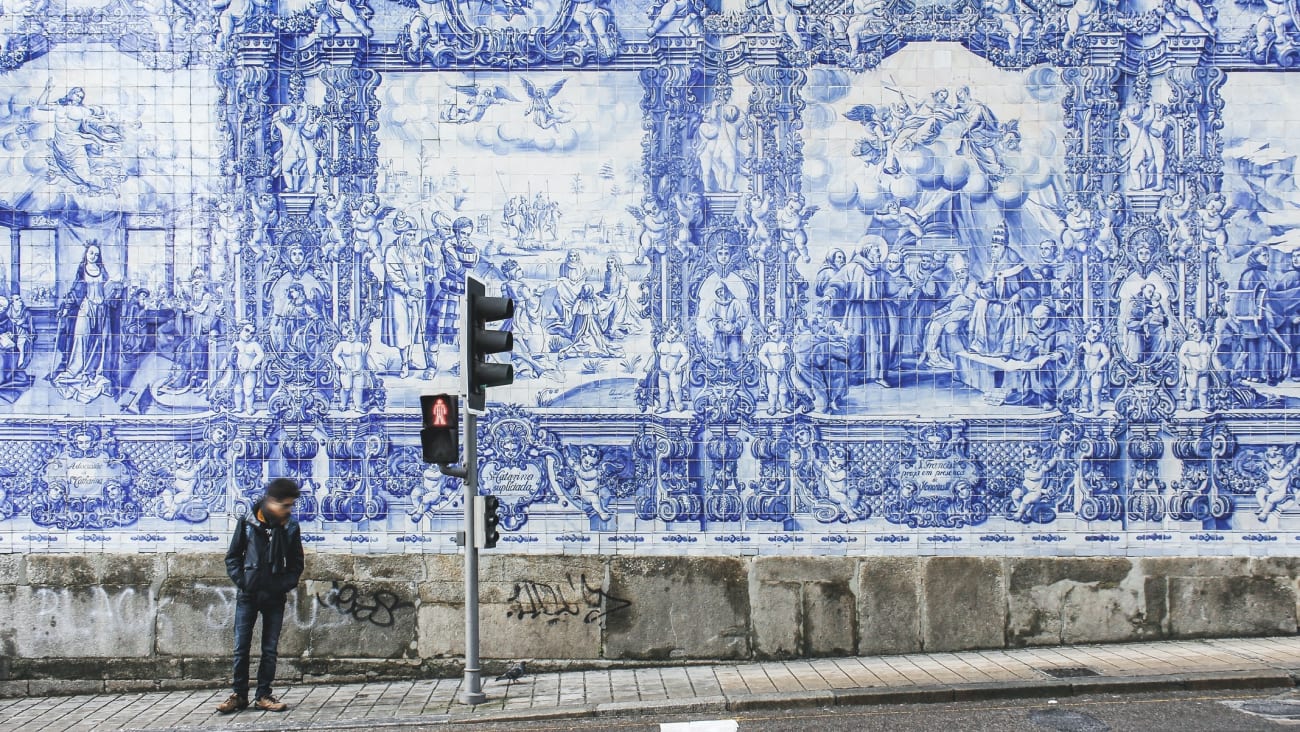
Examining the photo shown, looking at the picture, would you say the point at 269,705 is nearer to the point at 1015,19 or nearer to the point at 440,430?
the point at 440,430

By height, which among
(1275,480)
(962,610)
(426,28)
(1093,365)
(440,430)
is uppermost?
(426,28)

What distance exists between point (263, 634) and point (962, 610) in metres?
5.37

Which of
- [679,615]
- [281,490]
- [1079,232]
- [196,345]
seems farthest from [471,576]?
[1079,232]

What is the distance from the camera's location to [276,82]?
912 cm

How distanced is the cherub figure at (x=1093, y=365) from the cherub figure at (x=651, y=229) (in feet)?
11.5

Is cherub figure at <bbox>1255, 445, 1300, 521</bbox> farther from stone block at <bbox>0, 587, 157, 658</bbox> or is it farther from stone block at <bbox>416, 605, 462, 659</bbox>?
stone block at <bbox>0, 587, 157, 658</bbox>

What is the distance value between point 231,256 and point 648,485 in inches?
152

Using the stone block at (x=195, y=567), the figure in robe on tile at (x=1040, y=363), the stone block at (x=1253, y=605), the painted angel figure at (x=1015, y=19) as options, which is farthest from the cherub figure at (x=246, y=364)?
the stone block at (x=1253, y=605)

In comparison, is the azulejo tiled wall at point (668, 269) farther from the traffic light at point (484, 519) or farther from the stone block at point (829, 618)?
the traffic light at point (484, 519)

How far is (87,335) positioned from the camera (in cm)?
905

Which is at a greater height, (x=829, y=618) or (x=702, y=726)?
(x=829, y=618)

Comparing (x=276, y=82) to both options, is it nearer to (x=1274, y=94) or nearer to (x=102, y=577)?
(x=102, y=577)

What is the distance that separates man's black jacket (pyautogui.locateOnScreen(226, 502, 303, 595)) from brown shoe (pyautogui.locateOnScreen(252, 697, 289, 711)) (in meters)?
0.76

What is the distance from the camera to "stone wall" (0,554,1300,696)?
8828 millimetres
